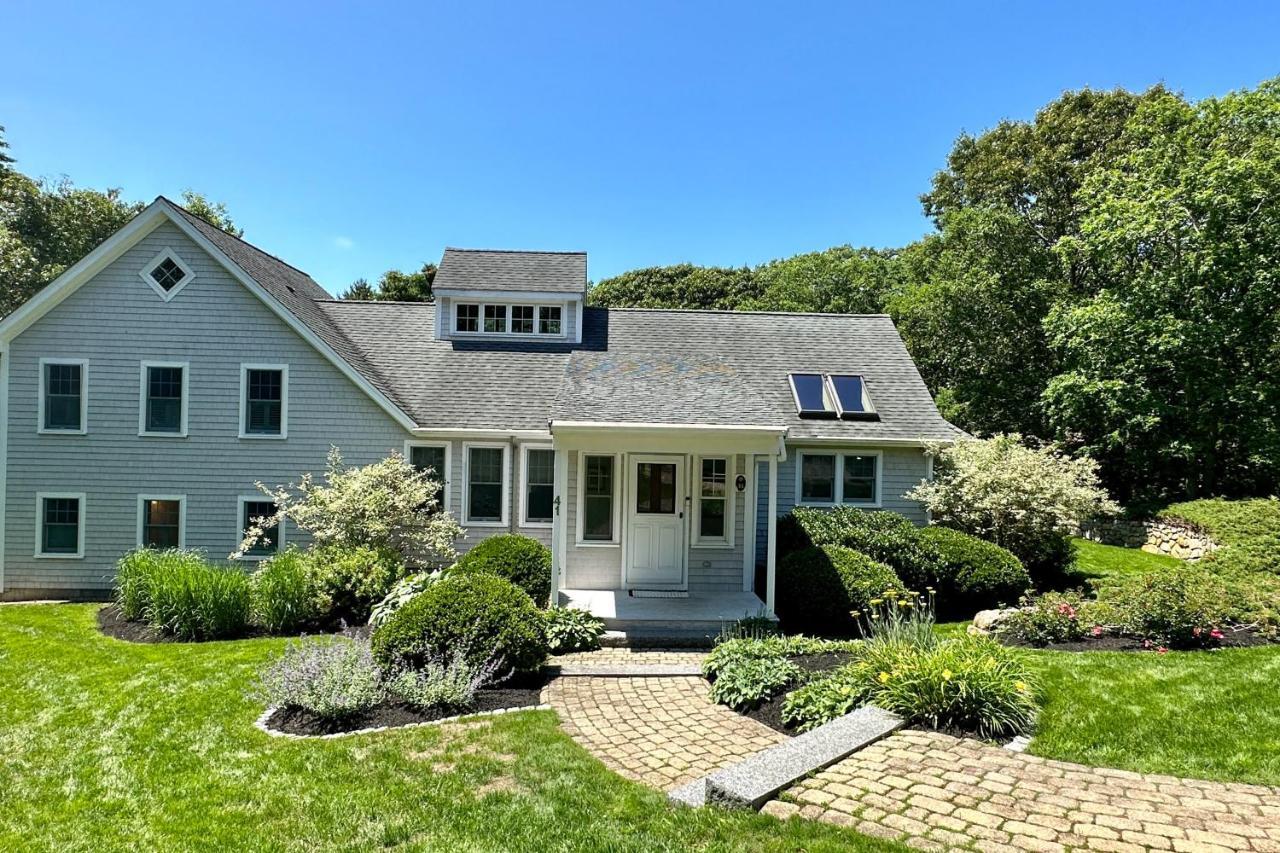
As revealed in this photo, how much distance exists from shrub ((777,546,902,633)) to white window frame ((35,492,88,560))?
1373 cm

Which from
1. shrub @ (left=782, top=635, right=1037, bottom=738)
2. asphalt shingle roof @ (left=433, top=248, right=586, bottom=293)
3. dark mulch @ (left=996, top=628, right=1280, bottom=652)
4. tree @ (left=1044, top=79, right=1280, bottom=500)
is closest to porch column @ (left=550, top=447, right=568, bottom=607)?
shrub @ (left=782, top=635, right=1037, bottom=738)

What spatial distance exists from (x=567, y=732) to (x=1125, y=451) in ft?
70.0

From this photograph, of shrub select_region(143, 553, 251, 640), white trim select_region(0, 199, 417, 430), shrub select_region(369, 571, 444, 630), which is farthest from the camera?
white trim select_region(0, 199, 417, 430)

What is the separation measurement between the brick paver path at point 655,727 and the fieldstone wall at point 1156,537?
13.6 m

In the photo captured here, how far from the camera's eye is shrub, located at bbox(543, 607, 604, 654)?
27.8 feet

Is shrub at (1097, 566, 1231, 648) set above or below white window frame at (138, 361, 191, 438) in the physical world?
below

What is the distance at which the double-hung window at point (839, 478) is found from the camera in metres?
13.7

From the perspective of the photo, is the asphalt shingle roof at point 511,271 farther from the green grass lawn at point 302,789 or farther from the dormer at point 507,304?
the green grass lawn at point 302,789

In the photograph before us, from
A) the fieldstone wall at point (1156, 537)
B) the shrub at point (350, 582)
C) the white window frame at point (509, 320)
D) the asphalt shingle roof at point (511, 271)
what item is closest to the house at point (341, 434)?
the white window frame at point (509, 320)

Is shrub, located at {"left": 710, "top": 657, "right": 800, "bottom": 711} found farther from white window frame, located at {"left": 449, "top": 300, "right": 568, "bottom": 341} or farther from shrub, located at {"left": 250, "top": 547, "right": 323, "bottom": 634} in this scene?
white window frame, located at {"left": 449, "top": 300, "right": 568, "bottom": 341}

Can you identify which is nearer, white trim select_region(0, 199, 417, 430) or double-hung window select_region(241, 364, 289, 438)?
A: white trim select_region(0, 199, 417, 430)

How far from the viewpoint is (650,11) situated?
11703 millimetres

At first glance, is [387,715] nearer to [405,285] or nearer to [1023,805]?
[1023,805]

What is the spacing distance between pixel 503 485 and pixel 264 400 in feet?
17.3
